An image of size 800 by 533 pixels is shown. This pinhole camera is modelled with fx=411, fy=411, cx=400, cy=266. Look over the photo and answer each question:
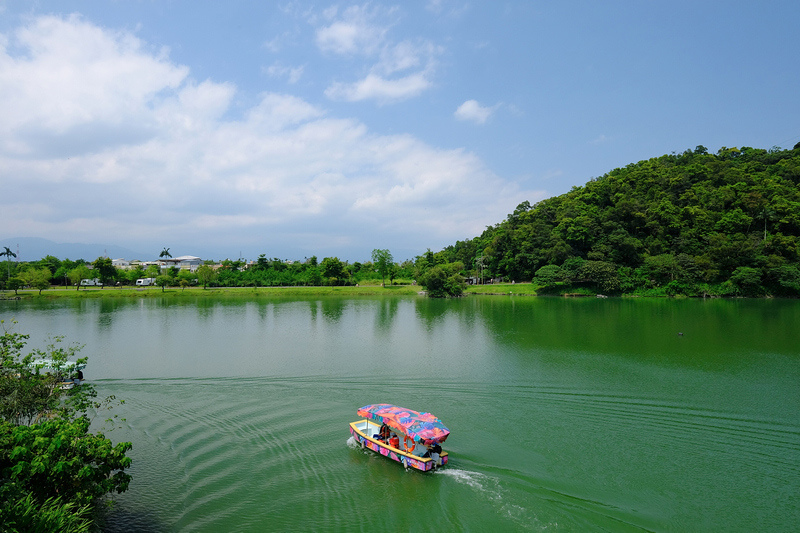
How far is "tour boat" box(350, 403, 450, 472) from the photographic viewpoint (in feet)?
36.9

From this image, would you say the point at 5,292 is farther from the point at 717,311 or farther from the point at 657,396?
the point at 717,311

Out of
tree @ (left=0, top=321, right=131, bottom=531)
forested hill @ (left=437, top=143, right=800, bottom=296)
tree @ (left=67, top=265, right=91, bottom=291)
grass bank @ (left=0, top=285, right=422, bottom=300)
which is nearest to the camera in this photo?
tree @ (left=0, top=321, right=131, bottom=531)

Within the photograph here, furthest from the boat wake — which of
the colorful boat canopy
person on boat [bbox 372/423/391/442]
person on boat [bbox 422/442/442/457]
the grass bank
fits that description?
the grass bank

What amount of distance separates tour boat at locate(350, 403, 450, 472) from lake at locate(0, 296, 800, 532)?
15.4 inches

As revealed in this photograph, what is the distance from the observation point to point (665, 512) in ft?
31.9

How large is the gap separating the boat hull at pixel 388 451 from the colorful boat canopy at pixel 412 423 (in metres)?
0.53

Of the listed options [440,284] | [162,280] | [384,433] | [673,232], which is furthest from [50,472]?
[673,232]

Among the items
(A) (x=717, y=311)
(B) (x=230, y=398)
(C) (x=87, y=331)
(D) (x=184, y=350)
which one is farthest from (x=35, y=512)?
(A) (x=717, y=311)

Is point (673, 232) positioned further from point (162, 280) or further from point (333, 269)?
point (162, 280)

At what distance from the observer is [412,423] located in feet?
38.3

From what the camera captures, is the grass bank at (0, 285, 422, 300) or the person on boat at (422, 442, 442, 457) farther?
the grass bank at (0, 285, 422, 300)

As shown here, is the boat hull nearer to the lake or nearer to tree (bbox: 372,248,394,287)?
the lake

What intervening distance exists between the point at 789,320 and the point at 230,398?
152ft

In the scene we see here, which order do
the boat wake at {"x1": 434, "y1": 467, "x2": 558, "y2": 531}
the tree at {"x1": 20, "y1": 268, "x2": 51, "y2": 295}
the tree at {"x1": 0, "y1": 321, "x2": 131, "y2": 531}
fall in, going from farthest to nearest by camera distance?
the tree at {"x1": 20, "y1": 268, "x2": 51, "y2": 295}
the boat wake at {"x1": 434, "y1": 467, "x2": 558, "y2": 531}
the tree at {"x1": 0, "y1": 321, "x2": 131, "y2": 531}
